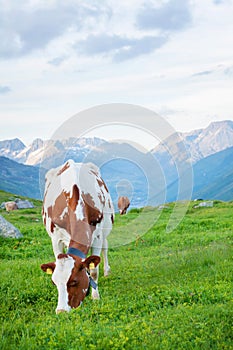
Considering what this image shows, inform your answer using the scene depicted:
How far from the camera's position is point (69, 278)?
8172 millimetres

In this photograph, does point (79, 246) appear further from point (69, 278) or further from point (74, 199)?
point (74, 199)

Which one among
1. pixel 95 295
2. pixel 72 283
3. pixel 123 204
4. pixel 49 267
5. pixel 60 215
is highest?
pixel 60 215

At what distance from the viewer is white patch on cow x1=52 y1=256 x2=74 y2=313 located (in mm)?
8141

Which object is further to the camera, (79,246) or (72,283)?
(79,246)

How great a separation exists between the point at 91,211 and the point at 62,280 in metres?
2.69

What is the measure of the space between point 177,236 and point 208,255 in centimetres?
734

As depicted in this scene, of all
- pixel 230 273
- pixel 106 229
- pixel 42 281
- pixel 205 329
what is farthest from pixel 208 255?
pixel 205 329

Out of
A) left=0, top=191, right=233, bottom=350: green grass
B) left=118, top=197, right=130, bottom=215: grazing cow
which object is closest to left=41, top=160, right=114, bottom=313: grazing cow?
left=0, top=191, right=233, bottom=350: green grass

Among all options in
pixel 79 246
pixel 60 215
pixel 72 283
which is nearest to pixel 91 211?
pixel 60 215

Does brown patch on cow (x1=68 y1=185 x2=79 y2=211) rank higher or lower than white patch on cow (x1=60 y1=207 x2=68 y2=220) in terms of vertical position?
higher

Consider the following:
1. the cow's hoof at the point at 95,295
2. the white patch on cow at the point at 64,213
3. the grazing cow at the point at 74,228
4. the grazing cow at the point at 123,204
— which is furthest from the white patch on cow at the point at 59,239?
the grazing cow at the point at 123,204

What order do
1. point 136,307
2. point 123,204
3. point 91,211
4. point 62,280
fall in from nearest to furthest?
point 62,280 < point 136,307 < point 91,211 < point 123,204

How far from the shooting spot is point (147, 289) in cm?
1009

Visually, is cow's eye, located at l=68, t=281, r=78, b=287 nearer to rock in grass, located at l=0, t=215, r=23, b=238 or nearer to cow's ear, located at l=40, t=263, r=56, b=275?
cow's ear, located at l=40, t=263, r=56, b=275
